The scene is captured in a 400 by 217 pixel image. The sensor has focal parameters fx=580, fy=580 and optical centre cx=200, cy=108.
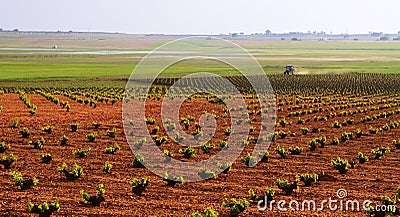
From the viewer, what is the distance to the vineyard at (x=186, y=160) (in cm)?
1129

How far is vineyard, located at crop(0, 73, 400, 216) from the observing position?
11289 mm

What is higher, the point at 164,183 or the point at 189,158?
the point at 189,158

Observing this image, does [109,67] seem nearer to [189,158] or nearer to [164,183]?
[189,158]

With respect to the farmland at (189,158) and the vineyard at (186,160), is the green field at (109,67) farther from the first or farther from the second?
the vineyard at (186,160)

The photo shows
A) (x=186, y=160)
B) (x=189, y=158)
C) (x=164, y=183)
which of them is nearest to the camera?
(x=164, y=183)

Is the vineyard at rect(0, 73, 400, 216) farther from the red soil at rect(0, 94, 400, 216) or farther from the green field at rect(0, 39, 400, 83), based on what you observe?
the green field at rect(0, 39, 400, 83)

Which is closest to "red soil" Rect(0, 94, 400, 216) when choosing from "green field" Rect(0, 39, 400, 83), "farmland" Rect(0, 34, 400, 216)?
"farmland" Rect(0, 34, 400, 216)

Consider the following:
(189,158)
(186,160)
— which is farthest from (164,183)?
(189,158)

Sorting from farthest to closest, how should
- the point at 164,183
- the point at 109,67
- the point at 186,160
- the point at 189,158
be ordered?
the point at 109,67 → the point at 189,158 → the point at 186,160 → the point at 164,183

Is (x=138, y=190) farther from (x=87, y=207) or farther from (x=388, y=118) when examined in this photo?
(x=388, y=118)

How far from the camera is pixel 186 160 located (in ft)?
52.5

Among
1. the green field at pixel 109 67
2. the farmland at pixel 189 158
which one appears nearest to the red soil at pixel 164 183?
the farmland at pixel 189 158

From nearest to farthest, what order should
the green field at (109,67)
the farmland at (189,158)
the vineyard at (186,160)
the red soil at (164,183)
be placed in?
the red soil at (164,183)
the vineyard at (186,160)
the farmland at (189,158)
the green field at (109,67)

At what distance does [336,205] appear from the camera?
1134 cm
